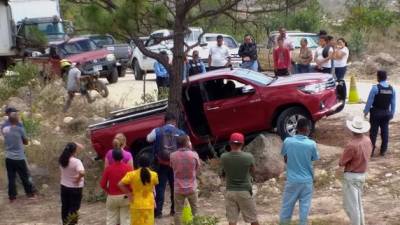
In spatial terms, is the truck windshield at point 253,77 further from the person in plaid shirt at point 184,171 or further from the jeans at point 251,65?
the person in plaid shirt at point 184,171

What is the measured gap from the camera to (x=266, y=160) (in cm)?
1205

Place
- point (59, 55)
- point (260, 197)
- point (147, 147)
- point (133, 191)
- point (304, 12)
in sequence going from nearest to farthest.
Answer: point (133, 191) → point (260, 197) → point (147, 147) → point (59, 55) → point (304, 12)

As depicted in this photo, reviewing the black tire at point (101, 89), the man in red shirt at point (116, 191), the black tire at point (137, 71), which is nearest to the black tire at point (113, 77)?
the black tire at point (137, 71)

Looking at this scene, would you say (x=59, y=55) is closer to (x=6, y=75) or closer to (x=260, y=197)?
(x=6, y=75)

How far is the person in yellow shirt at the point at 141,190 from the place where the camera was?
8.46m

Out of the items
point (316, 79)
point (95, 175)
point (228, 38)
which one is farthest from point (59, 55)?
point (316, 79)

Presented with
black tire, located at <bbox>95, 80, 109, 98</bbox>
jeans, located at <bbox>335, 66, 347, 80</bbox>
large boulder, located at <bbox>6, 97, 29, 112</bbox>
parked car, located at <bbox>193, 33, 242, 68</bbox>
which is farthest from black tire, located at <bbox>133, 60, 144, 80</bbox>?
jeans, located at <bbox>335, 66, 347, 80</bbox>

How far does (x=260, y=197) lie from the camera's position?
37.2 ft

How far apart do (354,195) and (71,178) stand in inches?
136

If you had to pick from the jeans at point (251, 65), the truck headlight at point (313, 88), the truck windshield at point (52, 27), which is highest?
the truck windshield at point (52, 27)

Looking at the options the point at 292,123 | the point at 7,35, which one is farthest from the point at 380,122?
the point at 7,35

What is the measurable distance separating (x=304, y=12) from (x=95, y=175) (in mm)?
25903

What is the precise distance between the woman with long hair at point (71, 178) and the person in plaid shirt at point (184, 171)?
3.88ft

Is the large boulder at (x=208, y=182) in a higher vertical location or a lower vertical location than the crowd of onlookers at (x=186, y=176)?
lower
